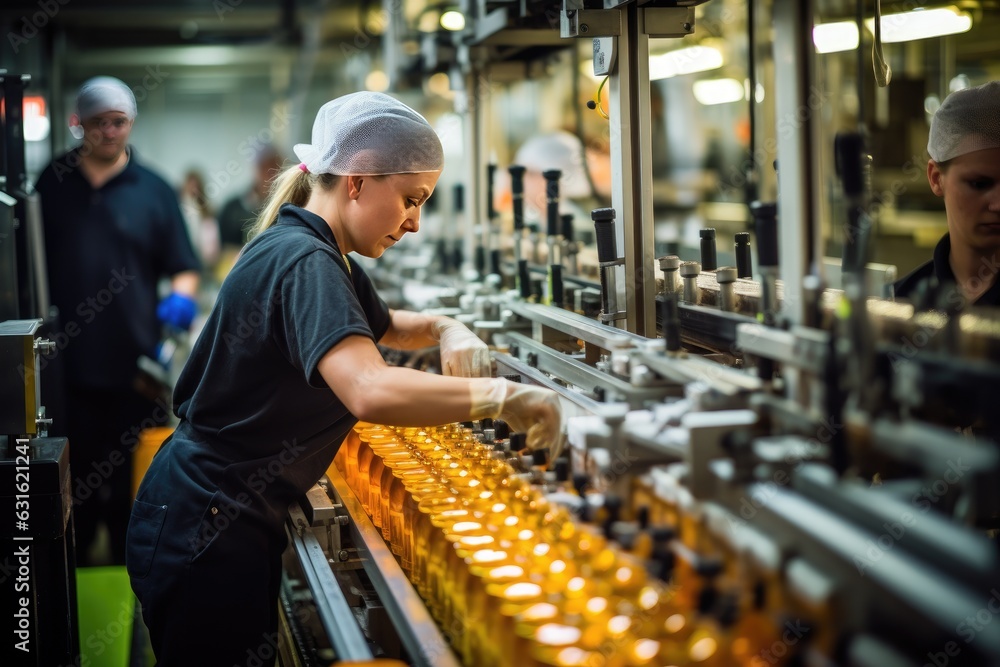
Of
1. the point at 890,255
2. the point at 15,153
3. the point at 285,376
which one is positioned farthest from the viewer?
the point at 890,255

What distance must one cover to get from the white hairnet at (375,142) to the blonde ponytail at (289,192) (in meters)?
0.15

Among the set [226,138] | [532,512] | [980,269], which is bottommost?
[532,512]

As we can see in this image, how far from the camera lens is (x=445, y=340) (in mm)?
2127

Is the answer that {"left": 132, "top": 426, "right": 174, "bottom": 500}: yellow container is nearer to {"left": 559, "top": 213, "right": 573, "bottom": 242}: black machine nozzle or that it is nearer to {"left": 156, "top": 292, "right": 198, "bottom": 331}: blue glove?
{"left": 156, "top": 292, "right": 198, "bottom": 331}: blue glove

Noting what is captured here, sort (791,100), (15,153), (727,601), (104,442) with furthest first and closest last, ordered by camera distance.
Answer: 1. (104,442)
2. (15,153)
3. (791,100)
4. (727,601)

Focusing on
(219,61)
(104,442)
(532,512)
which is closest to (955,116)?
(532,512)

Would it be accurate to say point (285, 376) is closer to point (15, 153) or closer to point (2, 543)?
point (2, 543)

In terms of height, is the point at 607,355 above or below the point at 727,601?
above

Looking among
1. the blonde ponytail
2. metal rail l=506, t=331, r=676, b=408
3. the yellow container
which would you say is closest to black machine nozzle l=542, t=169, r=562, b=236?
metal rail l=506, t=331, r=676, b=408

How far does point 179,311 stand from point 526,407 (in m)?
2.85

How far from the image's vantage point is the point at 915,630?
0.94m

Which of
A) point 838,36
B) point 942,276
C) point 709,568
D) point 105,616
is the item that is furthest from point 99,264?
point 838,36

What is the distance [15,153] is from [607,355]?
6.51 ft

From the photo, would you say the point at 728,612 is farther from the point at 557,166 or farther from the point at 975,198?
the point at 557,166
